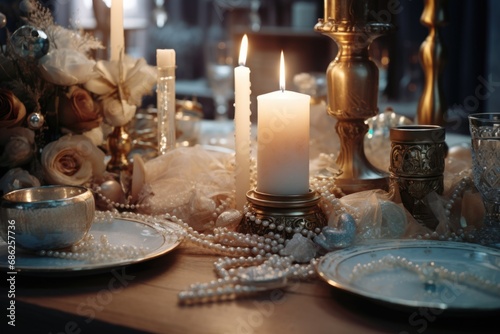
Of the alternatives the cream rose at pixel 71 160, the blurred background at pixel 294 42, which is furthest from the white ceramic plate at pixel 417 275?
the blurred background at pixel 294 42

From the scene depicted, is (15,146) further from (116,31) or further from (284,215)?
(284,215)

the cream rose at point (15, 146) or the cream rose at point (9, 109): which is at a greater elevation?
the cream rose at point (9, 109)

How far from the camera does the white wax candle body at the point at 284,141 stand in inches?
35.5

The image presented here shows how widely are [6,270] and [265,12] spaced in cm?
416

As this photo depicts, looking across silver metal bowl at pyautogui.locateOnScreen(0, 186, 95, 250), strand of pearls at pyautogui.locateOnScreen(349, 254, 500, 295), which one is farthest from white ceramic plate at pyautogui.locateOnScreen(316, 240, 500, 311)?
silver metal bowl at pyautogui.locateOnScreen(0, 186, 95, 250)

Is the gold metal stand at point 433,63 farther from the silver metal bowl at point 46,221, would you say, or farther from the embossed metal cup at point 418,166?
the silver metal bowl at point 46,221

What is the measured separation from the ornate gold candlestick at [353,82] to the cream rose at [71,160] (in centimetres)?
35

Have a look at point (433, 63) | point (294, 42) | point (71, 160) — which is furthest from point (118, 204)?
point (294, 42)

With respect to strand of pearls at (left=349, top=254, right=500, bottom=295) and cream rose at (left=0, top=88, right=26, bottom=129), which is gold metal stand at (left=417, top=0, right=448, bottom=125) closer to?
strand of pearls at (left=349, top=254, right=500, bottom=295)

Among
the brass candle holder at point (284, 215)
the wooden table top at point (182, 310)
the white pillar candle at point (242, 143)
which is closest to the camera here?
the wooden table top at point (182, 310)

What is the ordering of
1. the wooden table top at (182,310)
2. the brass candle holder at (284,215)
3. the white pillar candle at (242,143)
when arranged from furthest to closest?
the white pillar candle at (242,143)
the brass candle holder at (284,215)
the wooden table top at (182,310)

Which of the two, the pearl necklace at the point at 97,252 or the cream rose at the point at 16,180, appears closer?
the pearl necklace at the point at 97,252

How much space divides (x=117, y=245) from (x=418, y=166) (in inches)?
14.9

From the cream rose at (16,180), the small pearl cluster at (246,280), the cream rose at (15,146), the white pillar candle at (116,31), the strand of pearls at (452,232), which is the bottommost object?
the small pearl cluster at (246,280)
